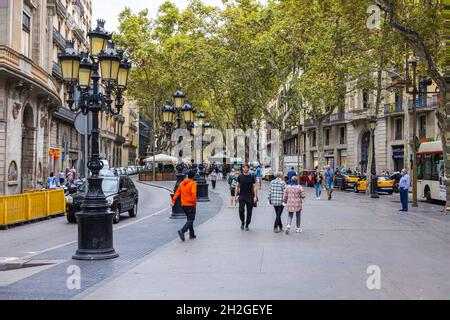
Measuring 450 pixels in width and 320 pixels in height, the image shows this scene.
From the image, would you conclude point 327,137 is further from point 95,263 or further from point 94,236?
point 95,263

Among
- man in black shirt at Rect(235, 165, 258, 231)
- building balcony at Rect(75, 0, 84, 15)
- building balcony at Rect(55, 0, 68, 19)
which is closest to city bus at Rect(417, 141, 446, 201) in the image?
man in black shirt at Rect(235, 165, 258, 231)

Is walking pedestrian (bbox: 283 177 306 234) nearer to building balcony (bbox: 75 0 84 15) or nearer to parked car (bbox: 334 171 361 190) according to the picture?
parked car (bbox: 334 171 361 190)

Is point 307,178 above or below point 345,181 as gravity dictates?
above

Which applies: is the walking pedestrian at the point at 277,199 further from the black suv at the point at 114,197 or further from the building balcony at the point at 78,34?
the building balcony at the point at 78,34

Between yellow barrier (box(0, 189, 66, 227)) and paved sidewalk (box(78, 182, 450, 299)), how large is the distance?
6163 millimetres

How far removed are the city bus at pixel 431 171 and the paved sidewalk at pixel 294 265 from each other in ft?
35.3

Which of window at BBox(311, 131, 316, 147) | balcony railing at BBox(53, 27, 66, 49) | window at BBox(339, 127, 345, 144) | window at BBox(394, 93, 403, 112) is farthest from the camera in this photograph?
window at BBox(311, 131, 316, 147)

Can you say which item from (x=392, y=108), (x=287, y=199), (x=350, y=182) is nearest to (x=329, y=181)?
(x=350, y=182)

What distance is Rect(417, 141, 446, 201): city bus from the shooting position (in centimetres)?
2527

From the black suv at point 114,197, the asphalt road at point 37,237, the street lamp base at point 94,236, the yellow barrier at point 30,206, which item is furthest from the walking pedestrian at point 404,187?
the street lamp base at point 94,236

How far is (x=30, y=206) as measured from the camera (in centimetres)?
1831

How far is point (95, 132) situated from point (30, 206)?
8.53 meters
